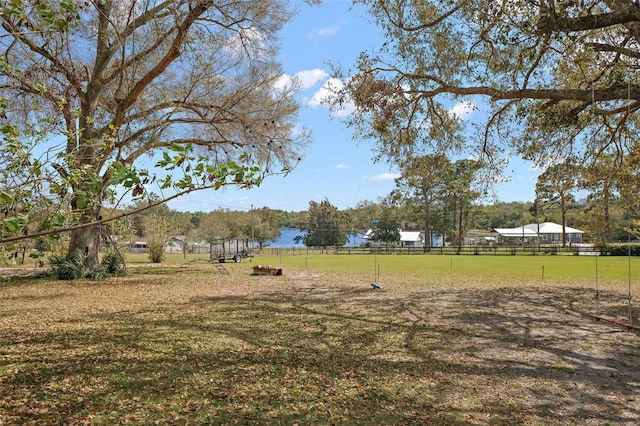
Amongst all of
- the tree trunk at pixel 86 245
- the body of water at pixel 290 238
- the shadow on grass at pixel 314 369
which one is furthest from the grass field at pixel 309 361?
the body of water at pixel 290 238

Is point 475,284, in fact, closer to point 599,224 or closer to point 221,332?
point 221,332

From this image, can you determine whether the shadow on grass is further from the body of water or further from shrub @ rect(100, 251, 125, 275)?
the body of water

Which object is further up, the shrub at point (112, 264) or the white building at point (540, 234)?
the white building at point (540, 234)

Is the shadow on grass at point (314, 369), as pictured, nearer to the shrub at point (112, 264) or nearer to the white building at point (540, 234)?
the shrub at point (112, 264)

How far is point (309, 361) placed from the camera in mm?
5809

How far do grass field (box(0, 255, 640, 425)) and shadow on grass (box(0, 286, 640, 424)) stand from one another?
2 centimetres

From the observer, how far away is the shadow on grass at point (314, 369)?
409 cm

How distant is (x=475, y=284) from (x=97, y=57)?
52.3 ft

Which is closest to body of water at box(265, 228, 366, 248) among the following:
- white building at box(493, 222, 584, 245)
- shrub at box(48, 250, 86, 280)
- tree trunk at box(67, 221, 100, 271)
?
white building at box(493, 222, 584, 245)

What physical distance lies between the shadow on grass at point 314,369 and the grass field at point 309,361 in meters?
0.02

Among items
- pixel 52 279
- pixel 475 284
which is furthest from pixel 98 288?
pixel 475 284

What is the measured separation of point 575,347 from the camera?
23.0 feet

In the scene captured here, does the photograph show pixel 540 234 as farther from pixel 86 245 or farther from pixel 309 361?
pixel 309 361

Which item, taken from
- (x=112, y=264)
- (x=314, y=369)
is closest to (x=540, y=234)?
(x=112, y=264)
